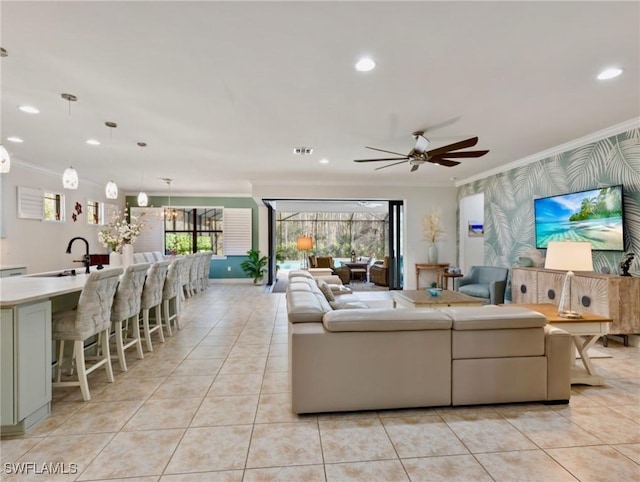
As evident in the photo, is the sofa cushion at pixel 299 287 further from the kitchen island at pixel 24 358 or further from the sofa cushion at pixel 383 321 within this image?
the kitchen island at pixel 24 358

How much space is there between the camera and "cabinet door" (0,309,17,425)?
2.12m

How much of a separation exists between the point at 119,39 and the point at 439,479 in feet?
10.9

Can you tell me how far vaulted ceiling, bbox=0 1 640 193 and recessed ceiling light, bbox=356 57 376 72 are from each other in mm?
59

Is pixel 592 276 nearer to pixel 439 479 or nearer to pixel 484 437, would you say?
pixel 484 437

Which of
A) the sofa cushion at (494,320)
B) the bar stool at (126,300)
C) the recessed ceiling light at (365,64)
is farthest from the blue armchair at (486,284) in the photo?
the bar stool at (126,300)

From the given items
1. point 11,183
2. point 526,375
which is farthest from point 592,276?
point 11,183

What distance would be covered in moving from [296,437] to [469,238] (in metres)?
7.34

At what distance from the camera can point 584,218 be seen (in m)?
4.52

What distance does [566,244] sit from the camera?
293cm

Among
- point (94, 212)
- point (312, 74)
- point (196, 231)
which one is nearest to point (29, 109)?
point (312, 74)

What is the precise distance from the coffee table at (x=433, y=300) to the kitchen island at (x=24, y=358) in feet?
12.1

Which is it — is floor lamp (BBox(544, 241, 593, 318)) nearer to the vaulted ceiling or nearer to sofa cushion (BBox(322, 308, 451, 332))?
sofa cushion (BBox(322, 308, 451, 332))

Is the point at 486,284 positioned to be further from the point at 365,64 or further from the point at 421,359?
the point at 365,64

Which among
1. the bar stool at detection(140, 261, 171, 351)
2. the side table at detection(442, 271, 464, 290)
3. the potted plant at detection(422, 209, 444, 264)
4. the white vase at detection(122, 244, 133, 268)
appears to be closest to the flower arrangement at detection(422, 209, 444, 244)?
the potted plant at detection(422, 209, 444, 264)
